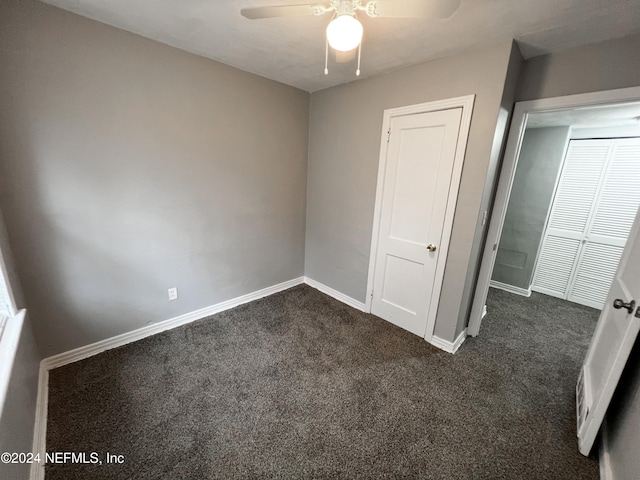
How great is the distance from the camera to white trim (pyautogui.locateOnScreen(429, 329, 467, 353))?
7.09ft

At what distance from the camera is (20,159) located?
5.01 ft

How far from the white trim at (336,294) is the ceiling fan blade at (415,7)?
7.83ft

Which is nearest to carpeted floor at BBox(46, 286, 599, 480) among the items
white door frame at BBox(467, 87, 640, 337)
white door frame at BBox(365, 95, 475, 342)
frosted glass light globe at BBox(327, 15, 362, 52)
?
white door frame at BBox(467, 87, 640, 337)

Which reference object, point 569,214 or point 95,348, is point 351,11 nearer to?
point 95,348

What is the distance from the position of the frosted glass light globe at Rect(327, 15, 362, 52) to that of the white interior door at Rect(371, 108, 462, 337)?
1.14 meters

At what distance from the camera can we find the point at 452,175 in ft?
6.40

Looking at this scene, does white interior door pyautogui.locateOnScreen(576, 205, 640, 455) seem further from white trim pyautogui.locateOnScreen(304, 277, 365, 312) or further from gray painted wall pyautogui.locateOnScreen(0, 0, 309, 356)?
gray painted wall pyautogui.locateOnScreen(0, 0, 309, 356)

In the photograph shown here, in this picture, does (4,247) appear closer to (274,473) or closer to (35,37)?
(35,37)

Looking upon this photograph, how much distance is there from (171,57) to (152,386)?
2384mm

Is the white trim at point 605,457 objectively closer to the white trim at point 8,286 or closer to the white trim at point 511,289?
the white trim at point 511,289

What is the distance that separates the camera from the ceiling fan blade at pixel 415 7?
1037 millimetres

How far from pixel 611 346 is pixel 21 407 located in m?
2.97

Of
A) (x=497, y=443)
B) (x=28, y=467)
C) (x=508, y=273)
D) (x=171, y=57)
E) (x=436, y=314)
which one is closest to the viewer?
(x=28, y=467)

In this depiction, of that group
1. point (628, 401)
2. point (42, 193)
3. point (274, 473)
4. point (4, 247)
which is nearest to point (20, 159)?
point (42, 193)
